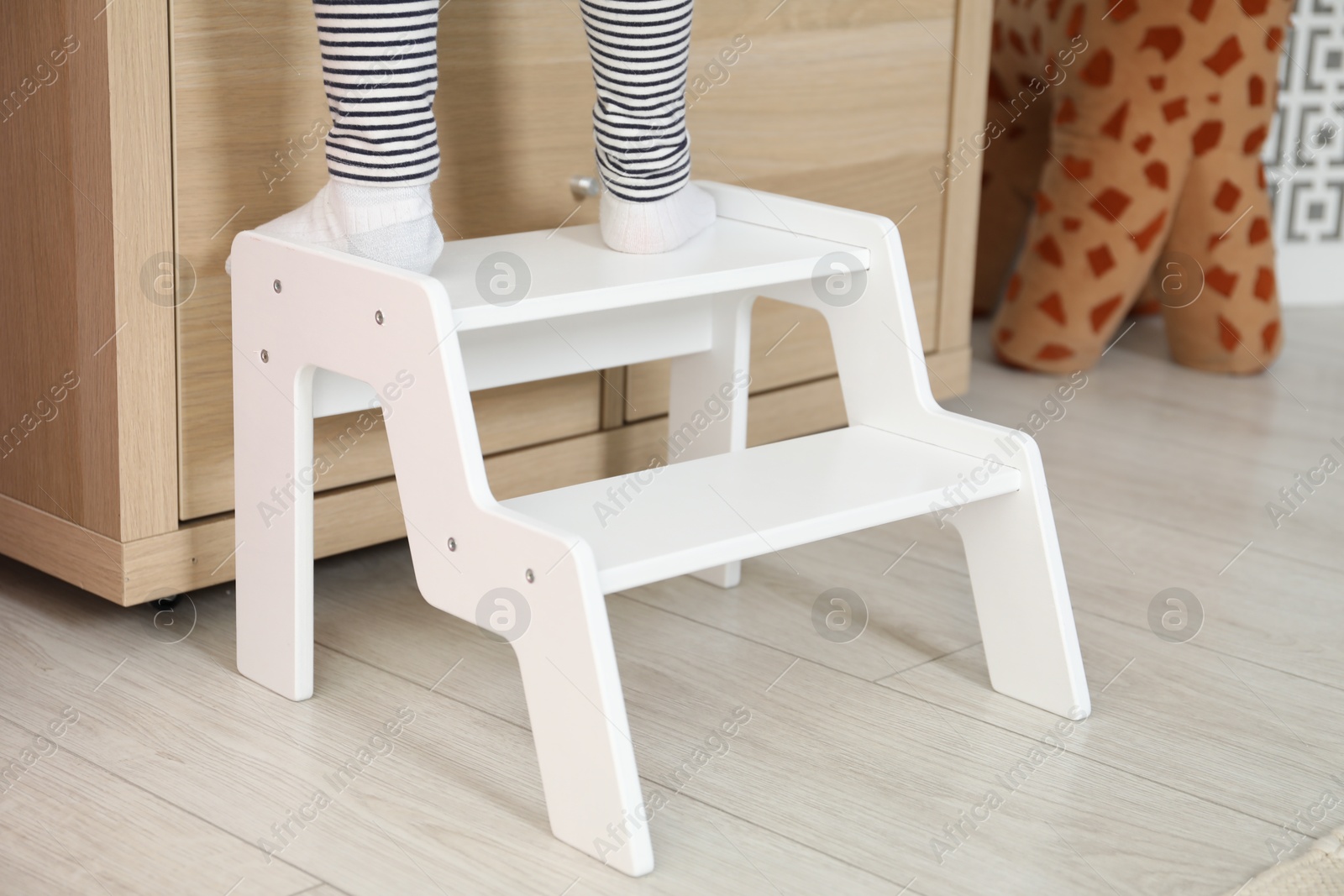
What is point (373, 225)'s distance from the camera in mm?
927

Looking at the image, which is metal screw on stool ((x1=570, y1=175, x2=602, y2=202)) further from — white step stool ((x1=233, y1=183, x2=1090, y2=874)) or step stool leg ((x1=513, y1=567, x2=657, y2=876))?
step stool leg ((x1=513, y1=567, x2=657, y2=876))

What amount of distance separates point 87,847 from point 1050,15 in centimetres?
159

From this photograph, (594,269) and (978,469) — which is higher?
(594,269)

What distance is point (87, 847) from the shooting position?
0.82 m

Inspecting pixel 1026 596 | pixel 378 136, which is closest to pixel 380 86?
pixel 378 136

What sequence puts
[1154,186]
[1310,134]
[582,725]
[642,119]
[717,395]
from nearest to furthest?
1. [582,725]
2. [642,119]
3. [717,395]
4. [1154,186]
5. [1310,134]

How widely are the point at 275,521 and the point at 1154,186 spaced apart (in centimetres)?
128

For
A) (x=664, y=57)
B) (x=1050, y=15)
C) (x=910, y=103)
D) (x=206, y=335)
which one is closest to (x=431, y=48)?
(x=664, y=57)

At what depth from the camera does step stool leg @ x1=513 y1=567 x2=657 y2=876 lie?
786mm

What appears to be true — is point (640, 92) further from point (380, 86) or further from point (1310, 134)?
point (1310, 134)

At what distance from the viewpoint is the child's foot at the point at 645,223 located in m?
1.04

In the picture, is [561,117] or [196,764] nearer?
[196,764]

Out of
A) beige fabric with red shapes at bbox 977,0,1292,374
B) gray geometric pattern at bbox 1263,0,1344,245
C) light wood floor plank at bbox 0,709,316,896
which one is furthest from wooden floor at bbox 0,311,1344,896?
gray geometric pattern at bbox 1263,0,1344,245

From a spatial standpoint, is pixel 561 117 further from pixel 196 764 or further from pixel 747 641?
pixel 196 764
